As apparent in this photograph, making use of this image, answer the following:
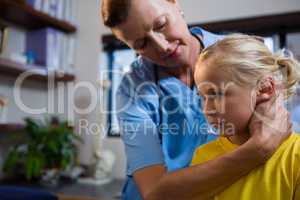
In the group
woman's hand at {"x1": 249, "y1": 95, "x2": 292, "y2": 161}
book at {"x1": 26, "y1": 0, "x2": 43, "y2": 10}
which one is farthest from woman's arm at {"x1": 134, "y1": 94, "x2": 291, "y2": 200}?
book at {"x1": 26, "y1": 0, "x2": 43, "y2": 10}

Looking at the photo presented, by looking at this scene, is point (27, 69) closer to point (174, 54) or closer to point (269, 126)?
point (174, 54)

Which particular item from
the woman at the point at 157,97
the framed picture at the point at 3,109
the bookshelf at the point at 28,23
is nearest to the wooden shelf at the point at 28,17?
the bookshelf at the point at 28,23

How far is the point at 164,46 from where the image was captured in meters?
0.87

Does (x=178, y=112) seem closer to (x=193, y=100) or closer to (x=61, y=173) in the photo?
(x=193, y=100)

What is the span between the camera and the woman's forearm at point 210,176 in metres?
0.62

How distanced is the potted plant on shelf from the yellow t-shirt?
1.60m

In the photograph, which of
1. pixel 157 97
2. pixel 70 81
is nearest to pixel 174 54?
pixel 157 97

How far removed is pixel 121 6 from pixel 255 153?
0.52 meters

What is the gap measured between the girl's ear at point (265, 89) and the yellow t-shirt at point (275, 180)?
0.11m

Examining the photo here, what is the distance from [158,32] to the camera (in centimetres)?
87

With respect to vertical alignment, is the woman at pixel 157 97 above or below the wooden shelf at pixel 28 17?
below

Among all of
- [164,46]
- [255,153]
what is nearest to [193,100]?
[164,46]

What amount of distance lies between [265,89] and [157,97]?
13.5 inches

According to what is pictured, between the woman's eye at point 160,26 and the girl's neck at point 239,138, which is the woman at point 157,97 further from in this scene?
the girl's neck at point 239,138
